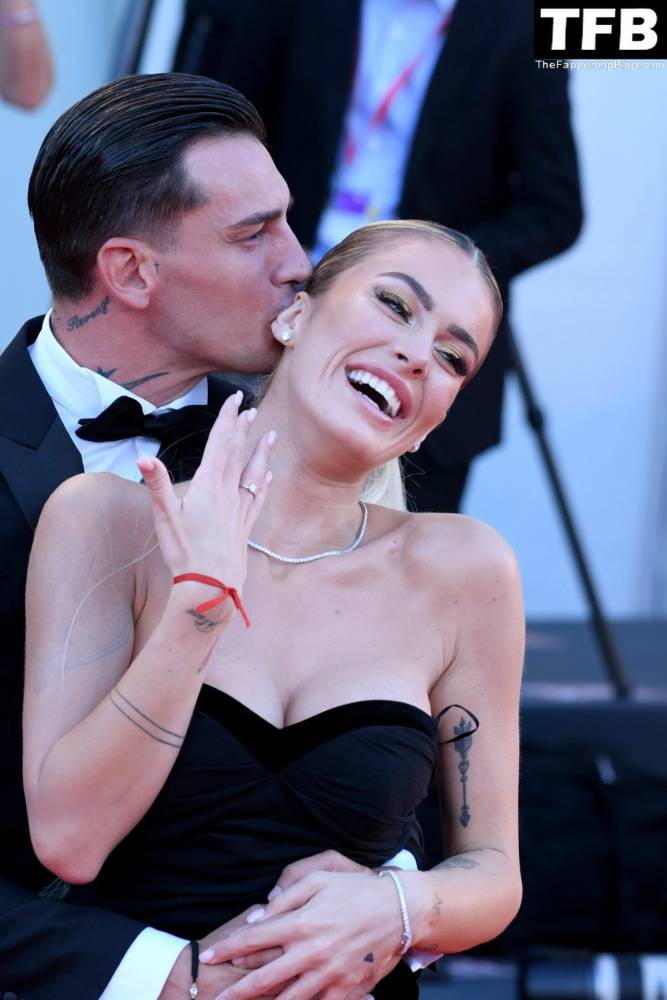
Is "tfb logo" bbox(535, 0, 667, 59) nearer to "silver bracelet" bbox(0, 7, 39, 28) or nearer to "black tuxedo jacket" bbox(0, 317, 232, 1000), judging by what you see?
"silver bracelet" bbox(0, 7, 39, 28)

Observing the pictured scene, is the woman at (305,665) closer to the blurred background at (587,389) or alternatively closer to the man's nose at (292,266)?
the man's nose at (292,266)

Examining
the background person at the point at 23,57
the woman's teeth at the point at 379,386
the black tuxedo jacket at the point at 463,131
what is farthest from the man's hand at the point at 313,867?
the background person at the point at 23,57

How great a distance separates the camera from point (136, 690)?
1.85m

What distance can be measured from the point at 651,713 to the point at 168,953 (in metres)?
2.29

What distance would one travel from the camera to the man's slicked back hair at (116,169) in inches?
91.0

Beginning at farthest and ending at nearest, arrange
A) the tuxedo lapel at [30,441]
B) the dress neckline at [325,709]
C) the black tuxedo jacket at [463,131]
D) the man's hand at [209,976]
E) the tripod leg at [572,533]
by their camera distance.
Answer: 1. the tripod leg at [572,533]
2. the black tuxedo jacket at [463,131]
3. the tuxedo lapel at [30,441]
4. the dress neckline at [325,709]
5. the man's hand at [209,976]

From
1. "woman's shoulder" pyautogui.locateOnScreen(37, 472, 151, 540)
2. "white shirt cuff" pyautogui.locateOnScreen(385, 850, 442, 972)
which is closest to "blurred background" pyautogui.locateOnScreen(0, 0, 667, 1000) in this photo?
"white shirt cuff" pyautogui.locateOnScreen(385, 850, 442, 972)

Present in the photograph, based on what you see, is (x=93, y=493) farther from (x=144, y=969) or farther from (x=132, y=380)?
(x=144, y=969)

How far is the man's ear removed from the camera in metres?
2.34

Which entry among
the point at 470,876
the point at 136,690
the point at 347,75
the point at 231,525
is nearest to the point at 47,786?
the point at 136,690

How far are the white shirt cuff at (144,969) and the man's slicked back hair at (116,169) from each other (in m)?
0.96

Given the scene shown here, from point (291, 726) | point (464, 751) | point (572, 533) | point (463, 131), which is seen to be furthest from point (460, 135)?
point (291, 726)

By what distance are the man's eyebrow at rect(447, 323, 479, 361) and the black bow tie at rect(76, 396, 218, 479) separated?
383 mm

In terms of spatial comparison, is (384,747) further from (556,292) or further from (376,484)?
(556,292)
